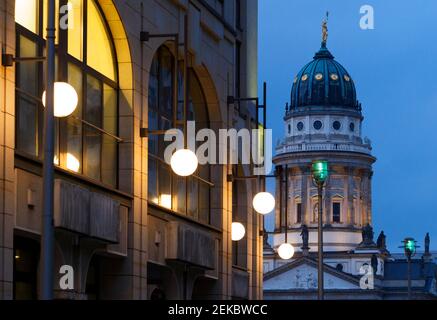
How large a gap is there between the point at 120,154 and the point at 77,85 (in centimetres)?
291

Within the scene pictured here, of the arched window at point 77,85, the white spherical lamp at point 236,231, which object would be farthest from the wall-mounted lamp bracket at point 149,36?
the white spherical lamp at point 236,231

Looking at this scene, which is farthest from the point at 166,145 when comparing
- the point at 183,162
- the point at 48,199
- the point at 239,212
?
the point at 48,199

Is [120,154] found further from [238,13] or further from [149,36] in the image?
[238,13]

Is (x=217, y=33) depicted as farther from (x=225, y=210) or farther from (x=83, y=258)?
(x=83, y=258)

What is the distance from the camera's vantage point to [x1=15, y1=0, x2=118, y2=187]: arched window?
2573 centimetres

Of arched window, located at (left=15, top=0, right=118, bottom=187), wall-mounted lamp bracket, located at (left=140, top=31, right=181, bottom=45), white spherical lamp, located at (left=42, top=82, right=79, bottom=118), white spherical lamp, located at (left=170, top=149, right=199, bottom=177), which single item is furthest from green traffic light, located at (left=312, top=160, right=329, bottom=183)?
white spherical lamp, located at (left=42, top=82, right=79, bottom=118)

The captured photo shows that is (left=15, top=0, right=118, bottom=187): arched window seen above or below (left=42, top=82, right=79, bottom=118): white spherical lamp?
above

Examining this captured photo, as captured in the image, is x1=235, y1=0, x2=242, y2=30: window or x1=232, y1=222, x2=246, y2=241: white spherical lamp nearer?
x1=232, y1=222, x2=246, y2=241: white spherical lamp

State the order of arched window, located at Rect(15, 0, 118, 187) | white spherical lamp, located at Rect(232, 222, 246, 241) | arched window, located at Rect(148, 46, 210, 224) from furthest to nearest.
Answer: white spherical lamp, located at Rect(232, 222, 246, 241), arched window, located at Rect(148, 46, 210, 224), arched window, located at Rect(15, 0, 118, 187)

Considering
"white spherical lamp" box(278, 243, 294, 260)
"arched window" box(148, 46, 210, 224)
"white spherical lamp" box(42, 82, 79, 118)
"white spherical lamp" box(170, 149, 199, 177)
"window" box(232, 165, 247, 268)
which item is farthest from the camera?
"window" box(232, 165, 247, 268)

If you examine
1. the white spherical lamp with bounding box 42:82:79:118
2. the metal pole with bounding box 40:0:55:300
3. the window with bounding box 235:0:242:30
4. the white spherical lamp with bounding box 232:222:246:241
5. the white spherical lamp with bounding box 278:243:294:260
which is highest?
the window with bounding box 235:0:242:30

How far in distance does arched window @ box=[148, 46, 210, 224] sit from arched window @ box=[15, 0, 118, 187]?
2985 millimetres

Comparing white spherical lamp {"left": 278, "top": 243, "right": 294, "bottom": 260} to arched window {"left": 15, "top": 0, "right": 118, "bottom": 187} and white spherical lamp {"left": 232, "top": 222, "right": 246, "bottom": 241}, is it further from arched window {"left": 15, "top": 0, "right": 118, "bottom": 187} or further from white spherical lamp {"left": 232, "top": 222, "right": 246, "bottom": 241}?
arched window {"left": 15, "top": 0, "right": 118, "bottom": 187}

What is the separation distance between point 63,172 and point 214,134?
13.1 m
